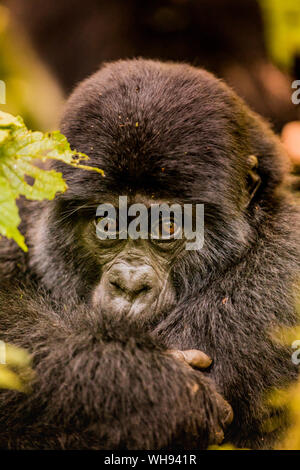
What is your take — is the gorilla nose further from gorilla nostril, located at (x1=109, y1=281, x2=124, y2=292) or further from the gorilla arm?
the gorilla arm

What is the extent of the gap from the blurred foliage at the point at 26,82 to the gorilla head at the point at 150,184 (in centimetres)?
99

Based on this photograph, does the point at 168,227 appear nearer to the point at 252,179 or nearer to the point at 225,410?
the point at 252,179

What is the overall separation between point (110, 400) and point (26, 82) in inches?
136

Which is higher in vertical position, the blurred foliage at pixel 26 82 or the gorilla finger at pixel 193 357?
the blurred foliage at pixel 26 82

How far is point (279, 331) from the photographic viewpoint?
2.57 metres

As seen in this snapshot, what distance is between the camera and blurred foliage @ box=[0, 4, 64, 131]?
436 centimetres

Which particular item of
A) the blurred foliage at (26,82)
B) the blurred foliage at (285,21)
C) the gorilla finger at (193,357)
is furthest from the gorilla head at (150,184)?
the blurred foliage at (26,82)

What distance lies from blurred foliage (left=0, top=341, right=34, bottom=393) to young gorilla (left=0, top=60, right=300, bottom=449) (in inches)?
2.3

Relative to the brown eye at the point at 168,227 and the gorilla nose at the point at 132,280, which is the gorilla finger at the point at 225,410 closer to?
the gorilla nose at the point at 132,280

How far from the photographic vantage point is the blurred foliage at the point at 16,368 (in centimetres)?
224

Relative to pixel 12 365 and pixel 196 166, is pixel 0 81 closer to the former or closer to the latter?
pixel 196 166
